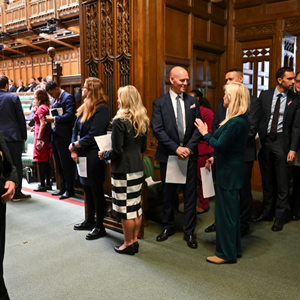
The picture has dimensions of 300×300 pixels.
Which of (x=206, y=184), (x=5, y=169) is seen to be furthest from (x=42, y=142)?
(x=5, y=169)

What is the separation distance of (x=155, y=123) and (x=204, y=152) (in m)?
1.00

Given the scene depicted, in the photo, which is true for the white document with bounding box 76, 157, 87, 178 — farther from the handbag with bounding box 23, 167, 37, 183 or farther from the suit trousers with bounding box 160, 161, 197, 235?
the handbag with bounding box 23, 167, 37, 183

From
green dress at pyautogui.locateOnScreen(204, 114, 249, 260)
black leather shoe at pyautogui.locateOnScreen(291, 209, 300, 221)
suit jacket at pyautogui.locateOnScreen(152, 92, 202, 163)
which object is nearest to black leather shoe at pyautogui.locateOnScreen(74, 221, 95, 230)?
suit jacket at pyautogui.locateOnScreen(152, 92, 202, 163)

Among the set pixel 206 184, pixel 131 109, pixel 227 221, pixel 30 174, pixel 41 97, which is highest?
pixel 41 97

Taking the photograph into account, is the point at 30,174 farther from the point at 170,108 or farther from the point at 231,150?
the point at 231,150

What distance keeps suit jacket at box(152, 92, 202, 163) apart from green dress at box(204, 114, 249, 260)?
Answer: 1.34ft

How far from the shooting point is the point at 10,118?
4.58 meters

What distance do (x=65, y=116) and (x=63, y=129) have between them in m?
0.23

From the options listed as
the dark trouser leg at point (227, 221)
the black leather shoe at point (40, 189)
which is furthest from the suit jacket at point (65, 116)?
the dark trouser leg at point (227, 221)

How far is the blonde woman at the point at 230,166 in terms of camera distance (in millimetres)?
2566

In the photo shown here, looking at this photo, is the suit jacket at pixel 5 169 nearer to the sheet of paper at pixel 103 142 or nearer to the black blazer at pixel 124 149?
the black blazer at pixel 124 149

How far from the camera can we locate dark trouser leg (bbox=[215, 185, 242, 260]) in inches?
106

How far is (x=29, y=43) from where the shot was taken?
15.2 meters

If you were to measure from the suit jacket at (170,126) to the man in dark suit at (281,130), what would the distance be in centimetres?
99
